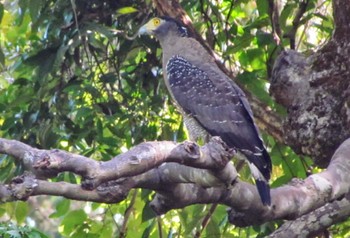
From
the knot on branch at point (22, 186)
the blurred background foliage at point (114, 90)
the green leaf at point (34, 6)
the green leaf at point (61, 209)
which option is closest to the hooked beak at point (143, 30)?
the blurred background foliage at point (114, 90)

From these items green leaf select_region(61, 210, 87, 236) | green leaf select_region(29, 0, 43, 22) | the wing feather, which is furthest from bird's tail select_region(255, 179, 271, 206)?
green leaf select_region(29, 0, 43, 22)

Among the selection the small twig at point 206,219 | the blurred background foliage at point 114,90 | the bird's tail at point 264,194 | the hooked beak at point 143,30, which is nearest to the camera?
the bird's tail at point 264,194

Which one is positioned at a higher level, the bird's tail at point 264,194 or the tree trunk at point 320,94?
the tree trunk at point 320,94

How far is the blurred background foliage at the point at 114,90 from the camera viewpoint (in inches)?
201

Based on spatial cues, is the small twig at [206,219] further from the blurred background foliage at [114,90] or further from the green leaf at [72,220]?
the green leaf at [72,220]

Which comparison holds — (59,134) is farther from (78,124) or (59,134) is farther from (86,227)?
(86,227)

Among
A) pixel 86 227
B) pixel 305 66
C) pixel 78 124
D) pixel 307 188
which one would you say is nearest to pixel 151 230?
pixel 86 227

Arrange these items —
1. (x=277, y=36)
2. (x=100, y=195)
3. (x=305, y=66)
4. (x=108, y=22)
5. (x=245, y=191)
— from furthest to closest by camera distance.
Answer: (x=108, y=22) → (x=277, y=36) → (x=305, y=66) → (x=245, y=191) → (x=100, y=195)

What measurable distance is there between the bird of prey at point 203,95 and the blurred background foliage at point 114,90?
142mm

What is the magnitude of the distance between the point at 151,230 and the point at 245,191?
1658 millimetres

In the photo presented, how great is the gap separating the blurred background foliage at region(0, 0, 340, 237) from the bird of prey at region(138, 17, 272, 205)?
142mm

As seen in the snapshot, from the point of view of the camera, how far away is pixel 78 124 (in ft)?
17.7

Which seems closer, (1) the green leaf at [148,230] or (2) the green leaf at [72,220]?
(1) the green leaf at [148,230]

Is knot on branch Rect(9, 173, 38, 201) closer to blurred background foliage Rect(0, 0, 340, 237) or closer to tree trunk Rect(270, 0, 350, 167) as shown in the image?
tree trunk Rect(270, 0, 350, 167)
